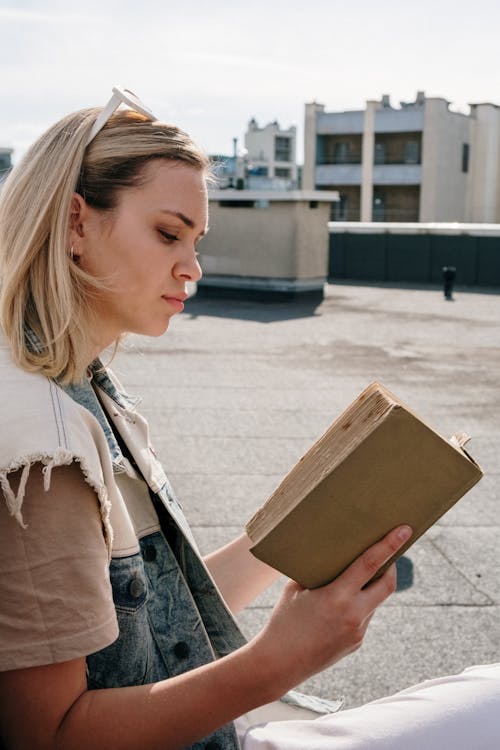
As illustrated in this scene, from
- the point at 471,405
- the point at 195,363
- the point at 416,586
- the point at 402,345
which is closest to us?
the point at 416,586

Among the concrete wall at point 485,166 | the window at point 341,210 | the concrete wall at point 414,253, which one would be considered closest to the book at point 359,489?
the concrete wall at point 414,253

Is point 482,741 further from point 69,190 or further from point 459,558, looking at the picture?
point 459,558

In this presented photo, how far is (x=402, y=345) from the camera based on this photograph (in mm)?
14523

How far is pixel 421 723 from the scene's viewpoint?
1601mm

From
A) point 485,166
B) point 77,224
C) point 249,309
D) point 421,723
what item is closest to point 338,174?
point 485,166

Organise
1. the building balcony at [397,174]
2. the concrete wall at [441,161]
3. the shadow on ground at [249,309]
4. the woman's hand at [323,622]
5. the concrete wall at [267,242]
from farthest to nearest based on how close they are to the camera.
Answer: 1. the building balcony at [397,174]
2. the concrete wall at [441,161]
3. the concrete wall at [267,242]
4. the shadow on ground at [249,309]
5. the woman's hand at [323,622]

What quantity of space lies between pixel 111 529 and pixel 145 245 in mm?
580

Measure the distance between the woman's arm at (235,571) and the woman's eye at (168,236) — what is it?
84 cm

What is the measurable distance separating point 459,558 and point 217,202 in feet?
61.8

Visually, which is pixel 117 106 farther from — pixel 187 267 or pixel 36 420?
pixel 36 420

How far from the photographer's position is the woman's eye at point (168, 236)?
5.93ft

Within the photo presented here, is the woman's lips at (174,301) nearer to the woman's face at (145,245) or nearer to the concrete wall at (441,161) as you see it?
the woman's face at (145,245)

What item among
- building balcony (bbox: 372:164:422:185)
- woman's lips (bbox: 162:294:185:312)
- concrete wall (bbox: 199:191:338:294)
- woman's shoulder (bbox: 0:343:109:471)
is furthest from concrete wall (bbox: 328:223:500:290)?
building balcony (bbox: 372:164:422:185)

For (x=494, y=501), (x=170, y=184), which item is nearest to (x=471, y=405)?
(x=494, y=501)
